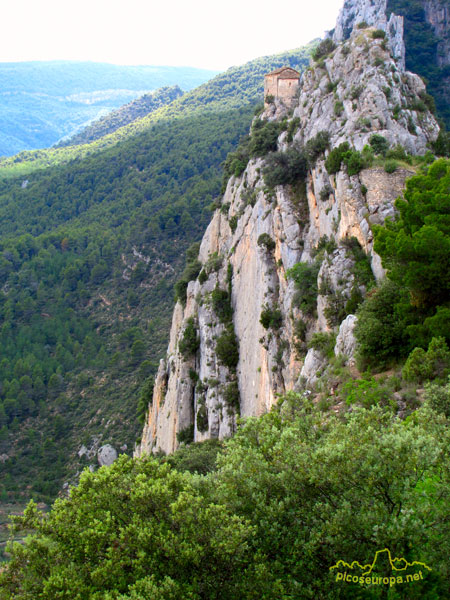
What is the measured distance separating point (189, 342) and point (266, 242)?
480 inches

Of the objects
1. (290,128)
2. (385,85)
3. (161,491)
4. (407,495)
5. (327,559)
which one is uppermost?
(290,128)

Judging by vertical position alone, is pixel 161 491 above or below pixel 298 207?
below

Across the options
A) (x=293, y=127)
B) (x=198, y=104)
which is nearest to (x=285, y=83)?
(x=293, y=127)

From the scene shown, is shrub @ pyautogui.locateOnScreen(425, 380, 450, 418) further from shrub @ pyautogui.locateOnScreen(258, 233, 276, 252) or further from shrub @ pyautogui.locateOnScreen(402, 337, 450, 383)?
shrub @ pyautogui.locateOnScreen(258, 233, 276, 252)

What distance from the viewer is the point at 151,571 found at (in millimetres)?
8164

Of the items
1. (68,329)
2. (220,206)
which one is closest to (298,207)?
(220,206)

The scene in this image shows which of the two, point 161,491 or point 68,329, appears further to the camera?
point 68,329

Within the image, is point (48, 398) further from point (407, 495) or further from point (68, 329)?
point (407, 495)

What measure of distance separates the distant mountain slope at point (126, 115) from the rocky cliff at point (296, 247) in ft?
465

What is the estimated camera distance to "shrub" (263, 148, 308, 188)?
98.8ft

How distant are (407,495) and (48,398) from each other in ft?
211

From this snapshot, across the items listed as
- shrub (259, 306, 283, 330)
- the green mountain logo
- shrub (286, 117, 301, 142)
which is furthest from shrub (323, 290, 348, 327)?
shrub (286, 117, 301, 142)

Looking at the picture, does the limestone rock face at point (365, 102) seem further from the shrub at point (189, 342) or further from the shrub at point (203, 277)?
the shrub at point (189, 342)

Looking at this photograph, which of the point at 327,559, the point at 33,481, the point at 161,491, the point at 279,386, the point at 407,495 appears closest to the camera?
the point at 407,495
